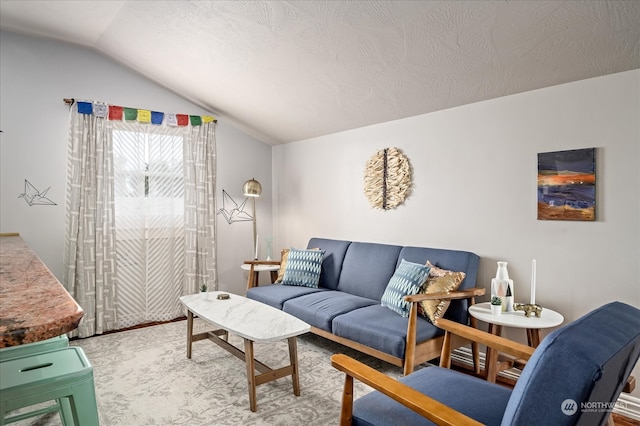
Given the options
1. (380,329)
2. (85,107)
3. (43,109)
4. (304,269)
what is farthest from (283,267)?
(43,109)

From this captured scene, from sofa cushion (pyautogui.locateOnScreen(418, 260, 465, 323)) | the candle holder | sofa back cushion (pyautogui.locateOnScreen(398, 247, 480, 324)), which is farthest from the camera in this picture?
sofa back cushion (pyautogui.locateOnScreen(398, 247, 480, 324))

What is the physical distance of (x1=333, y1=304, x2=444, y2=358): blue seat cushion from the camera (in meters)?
2.49

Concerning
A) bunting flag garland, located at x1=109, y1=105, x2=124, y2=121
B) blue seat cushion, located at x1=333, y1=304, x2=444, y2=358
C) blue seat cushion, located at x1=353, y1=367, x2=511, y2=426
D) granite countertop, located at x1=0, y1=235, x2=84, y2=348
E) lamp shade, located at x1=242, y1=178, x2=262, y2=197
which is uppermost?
bunting flag garland, located at x1=109, y1=105, x2=124, y2=121

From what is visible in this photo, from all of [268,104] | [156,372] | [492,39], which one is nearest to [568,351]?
[492,39]

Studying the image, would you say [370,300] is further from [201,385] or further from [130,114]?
[130,114]

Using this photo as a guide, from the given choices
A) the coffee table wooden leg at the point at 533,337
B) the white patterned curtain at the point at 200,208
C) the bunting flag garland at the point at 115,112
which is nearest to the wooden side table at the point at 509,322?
the coffee table wooden leg at the point at 533,337

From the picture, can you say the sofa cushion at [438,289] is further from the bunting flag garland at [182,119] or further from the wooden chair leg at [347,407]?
the bunting flag garland at [182,119]

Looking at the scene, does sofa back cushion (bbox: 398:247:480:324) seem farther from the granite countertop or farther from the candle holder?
the granite countertop

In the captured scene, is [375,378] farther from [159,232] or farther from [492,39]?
[159,232]

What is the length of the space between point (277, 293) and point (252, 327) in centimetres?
118

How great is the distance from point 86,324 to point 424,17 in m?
3.93

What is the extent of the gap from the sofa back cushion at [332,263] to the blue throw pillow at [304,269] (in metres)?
0.10

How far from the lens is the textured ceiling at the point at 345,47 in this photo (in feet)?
6.87

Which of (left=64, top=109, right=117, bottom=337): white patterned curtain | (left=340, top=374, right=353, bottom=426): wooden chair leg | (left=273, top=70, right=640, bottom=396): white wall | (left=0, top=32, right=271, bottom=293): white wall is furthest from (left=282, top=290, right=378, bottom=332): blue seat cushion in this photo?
(left=0, top=32, right=271, bottom=293): white wall
